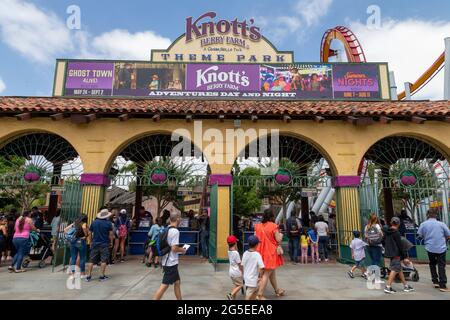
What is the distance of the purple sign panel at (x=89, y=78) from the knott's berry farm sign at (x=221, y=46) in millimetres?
2053

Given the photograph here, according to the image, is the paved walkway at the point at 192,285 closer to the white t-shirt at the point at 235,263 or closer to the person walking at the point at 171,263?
the white t-shirt at the point at 235,263

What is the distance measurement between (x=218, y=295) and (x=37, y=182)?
7.64m

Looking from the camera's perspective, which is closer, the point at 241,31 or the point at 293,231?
the point at 293,231

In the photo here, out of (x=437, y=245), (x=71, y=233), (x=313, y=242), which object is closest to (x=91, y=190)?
(x=71, y=233)

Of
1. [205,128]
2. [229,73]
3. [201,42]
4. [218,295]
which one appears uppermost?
[201,42]

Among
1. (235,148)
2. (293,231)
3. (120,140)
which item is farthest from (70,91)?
(293,231)

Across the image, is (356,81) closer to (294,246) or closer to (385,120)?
(385,120)

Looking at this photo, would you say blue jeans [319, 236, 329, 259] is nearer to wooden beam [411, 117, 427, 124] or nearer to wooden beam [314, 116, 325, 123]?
wooden beam [314, 116, 325, 123]

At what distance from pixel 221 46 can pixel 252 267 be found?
10.5 m

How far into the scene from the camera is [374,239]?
676 cm

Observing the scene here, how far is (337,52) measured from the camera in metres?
20.3
